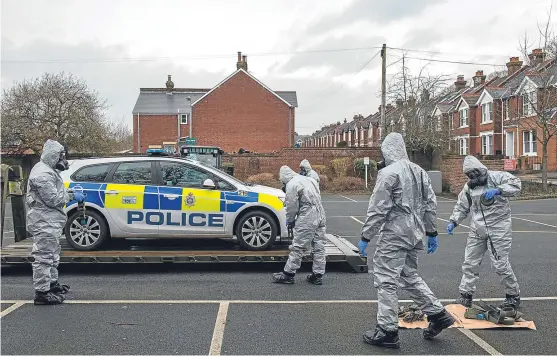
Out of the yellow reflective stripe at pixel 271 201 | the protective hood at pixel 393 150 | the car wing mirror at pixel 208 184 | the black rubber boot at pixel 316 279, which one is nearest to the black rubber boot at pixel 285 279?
the black rubber boot at pixel 316 279

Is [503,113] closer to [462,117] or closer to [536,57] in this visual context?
[462,117]

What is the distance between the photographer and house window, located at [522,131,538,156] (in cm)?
3734

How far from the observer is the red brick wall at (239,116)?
146 feet

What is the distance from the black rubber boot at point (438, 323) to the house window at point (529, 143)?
3576cm

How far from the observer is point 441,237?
12.1 meters

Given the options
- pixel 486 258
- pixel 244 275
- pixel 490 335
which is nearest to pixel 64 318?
pixel 244 275

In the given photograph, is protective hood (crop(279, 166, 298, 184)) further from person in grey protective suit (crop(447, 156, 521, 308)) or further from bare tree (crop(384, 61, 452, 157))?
bare tree (crop(384, 61, 452, 157))

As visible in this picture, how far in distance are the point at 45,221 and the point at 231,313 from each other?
246 cm

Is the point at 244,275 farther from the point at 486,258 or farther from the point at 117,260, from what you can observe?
the point at 486,258

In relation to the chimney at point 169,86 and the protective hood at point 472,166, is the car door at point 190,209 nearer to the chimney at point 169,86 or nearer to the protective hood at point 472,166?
the protective hood at point 472,166

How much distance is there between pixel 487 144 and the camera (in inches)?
1754

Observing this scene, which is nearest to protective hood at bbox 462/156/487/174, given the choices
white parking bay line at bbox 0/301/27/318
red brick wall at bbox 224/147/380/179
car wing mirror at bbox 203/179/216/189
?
car wing mirror at bbox 203/179/216/189

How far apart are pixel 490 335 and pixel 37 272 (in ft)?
16.3

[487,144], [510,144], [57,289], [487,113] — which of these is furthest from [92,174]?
[487,144]
